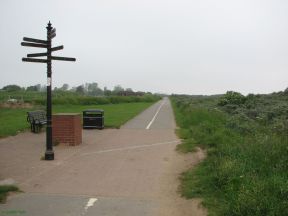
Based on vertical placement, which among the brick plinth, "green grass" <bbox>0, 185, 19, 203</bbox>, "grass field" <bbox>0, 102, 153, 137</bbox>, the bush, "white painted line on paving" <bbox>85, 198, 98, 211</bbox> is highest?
the bush

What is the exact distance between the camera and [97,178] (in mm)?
8930

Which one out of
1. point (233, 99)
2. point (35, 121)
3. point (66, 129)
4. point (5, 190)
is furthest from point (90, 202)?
point (233, 99)

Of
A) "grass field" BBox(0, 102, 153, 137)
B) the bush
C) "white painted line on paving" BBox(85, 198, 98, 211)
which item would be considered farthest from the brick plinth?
the bush

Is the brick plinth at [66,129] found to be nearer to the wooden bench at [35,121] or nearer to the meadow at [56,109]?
the meadow at [56,109]

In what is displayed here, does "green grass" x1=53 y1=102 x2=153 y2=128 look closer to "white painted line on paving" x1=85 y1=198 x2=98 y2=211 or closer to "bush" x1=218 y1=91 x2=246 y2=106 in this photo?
"bush" x1=218 y1=91 x2=246 y2=106

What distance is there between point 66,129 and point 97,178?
5.40m

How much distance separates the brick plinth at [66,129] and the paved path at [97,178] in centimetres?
40

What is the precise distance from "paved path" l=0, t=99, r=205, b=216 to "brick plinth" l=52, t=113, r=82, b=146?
1.31 ft

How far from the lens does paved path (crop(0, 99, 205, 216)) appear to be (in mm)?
6734

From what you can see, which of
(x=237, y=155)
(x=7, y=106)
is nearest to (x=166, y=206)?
(x=237, y=155)

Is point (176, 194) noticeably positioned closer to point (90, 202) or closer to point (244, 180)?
point (244, 180)

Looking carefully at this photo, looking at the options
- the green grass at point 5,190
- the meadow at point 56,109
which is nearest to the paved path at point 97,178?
the green grass at point 5,190

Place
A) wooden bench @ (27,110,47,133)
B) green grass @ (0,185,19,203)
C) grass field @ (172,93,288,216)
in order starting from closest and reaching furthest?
grass field @ (172,93,288,216) → green grass @ (0,185,19,203) → wooden bench @ (27,110,47,133)

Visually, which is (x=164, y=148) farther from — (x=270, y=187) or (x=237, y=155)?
(x=270, y=187)
